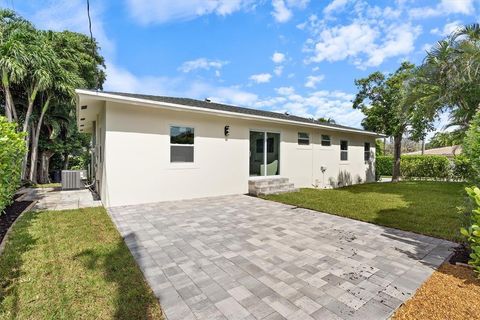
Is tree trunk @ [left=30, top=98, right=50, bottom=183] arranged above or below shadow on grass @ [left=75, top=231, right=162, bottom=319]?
above

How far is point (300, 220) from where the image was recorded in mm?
5547

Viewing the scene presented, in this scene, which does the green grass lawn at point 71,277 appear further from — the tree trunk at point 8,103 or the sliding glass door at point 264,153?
the tree trunk at point 8,103

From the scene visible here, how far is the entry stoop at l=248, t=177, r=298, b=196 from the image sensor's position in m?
9.05

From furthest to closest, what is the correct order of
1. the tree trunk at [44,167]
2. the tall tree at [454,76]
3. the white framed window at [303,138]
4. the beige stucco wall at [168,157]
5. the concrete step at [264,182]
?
the tree trunk at [44,167] → the white framed window at [303,138] → the concrete step at [264,182] → the tall tree at [454,76] → the beige stucco wall at [168,157]

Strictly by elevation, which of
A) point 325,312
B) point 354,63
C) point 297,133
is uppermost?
point 354,63

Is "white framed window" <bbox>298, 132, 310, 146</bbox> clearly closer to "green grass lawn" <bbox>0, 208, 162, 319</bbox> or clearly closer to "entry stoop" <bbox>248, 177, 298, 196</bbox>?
"entry stoop" <bbox>248, 177, 298, 196</bbox>

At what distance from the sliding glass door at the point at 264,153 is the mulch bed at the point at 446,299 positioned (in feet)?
24.0

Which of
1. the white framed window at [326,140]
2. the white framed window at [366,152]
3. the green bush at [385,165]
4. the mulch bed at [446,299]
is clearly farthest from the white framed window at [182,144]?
Answer: the green bush at [385,165]

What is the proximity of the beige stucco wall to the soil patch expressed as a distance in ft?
6.10

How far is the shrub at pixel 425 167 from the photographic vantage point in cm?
1695

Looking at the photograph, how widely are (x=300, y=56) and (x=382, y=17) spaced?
4154 millimetres

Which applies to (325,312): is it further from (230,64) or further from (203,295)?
(230,64)

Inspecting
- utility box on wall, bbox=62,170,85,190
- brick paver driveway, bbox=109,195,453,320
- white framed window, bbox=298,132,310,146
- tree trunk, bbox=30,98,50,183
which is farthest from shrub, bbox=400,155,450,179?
tree trunk, bbox=30,98,50,183

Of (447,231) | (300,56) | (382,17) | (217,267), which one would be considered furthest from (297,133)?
(217,267)
